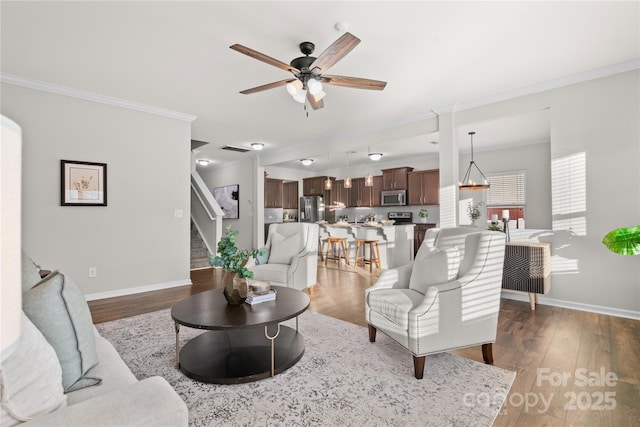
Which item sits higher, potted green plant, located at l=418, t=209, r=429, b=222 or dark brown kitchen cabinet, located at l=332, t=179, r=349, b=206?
dark brown kitchen cabinet, located at l=332, t=179, r=349, b=206

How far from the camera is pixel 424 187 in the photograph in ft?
25.4

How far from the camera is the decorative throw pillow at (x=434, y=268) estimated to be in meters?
2.40

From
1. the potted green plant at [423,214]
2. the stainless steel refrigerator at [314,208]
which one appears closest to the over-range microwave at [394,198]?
the potted green plant at [423,214]

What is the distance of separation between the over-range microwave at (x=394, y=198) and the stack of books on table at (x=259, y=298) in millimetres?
6160

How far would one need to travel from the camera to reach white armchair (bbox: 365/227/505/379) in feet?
6.95

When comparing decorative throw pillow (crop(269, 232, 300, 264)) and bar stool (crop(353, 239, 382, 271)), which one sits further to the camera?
bar stool (crop(353, 239, 382, 271))

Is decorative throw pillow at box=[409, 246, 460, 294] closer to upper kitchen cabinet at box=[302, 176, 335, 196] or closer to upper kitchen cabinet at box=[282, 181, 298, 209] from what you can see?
upper kitchen cabinet at box=[302, 176, 335, 196]

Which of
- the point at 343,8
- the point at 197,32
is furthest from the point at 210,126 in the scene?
the point at 343,8

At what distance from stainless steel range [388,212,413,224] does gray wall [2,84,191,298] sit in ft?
17.4

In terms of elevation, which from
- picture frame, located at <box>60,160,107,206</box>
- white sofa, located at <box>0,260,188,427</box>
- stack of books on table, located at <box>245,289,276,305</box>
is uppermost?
picture frame, located at <box>60,160,107,206</box>

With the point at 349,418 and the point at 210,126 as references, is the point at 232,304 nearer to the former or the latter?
the point at 349,418

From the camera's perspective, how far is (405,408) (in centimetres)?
179

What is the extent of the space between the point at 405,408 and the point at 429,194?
646cm

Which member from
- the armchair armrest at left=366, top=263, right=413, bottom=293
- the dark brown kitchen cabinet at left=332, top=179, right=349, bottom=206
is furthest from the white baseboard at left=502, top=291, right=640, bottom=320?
the dark brown kitchen cabinet at left=332, top=179, right=349, bottom=206
